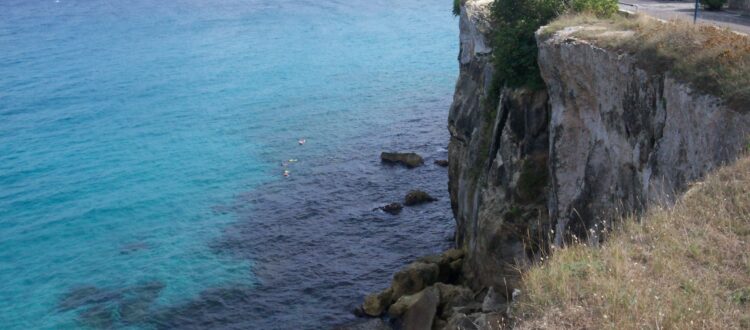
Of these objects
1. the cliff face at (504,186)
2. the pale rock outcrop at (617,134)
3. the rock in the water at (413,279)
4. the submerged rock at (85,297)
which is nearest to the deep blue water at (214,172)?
the submerged rock at (85,297)

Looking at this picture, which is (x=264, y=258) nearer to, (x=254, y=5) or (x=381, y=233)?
(x=381, y=233)

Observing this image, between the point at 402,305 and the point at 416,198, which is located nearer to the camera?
the point at 402,305

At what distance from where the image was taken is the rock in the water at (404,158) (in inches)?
1965

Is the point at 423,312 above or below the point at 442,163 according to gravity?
above

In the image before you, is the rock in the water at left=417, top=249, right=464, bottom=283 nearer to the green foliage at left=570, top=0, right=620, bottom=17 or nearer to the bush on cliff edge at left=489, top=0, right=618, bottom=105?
the bush on cliff edge at left=489, top=0, right=618, bottom=105

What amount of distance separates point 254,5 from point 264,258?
94.3 metres

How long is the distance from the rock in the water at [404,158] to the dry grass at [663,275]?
1401 inches

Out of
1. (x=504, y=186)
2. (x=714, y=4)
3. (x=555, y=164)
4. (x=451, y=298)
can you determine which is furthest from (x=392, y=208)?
(x=714, y=4)

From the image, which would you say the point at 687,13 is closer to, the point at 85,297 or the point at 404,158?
the point at 404,158

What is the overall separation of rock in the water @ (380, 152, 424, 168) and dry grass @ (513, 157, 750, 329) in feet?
117

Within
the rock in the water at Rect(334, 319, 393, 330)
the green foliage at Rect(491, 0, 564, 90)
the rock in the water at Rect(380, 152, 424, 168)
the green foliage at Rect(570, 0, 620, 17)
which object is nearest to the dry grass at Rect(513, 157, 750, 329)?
the green foliage at Rect(491, 0, 564, 90)

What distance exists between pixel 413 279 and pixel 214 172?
2444 centimetres

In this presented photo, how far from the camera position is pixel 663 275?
11734 mm

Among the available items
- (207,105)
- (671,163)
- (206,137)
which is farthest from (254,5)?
(671,163)
